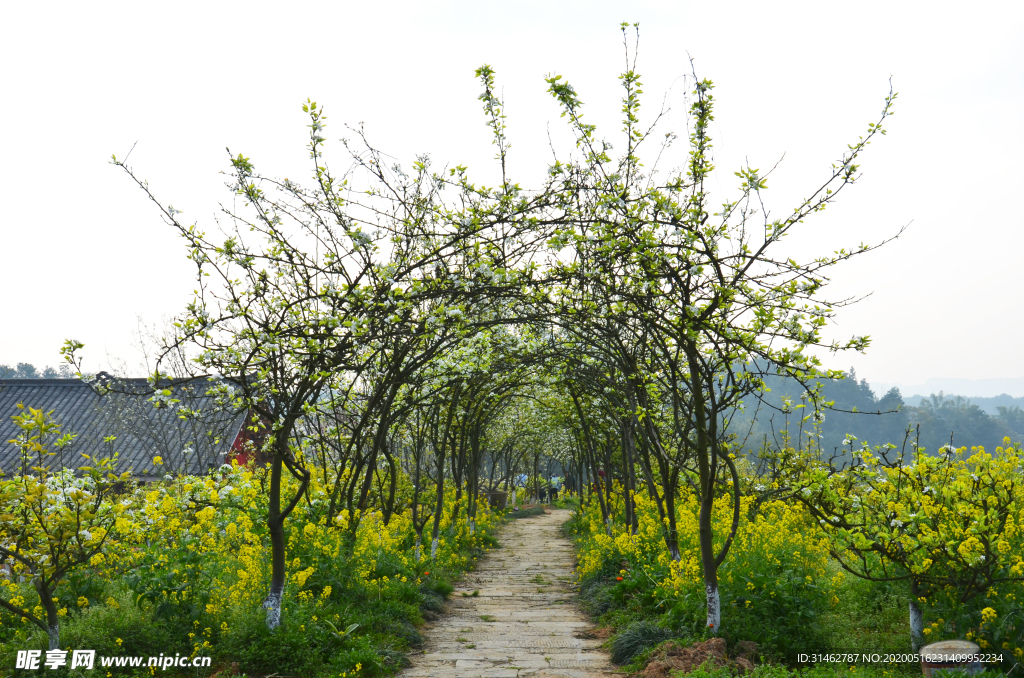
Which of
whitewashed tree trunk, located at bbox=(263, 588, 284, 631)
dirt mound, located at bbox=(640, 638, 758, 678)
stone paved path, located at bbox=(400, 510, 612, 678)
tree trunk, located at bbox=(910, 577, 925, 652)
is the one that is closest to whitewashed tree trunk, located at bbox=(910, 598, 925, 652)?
tree trunk, located at bbox=(910, 577, 925, 652)

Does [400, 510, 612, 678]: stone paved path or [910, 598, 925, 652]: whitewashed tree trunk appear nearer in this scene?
[910, 598, 925, 652]: whitewashed tree trunk

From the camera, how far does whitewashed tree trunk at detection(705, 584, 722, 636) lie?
5.34 metres

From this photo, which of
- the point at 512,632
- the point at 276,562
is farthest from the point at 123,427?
the point at 512,632

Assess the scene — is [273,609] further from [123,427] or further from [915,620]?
[123,427]

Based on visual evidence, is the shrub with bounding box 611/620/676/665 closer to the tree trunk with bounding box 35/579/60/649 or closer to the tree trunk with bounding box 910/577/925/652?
the tree trunk with bounding box 910/577/925/652

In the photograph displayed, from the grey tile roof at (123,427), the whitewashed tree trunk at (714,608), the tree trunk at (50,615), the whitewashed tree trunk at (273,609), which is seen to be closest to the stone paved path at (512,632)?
the whitewashed tree trunk at (714,608)

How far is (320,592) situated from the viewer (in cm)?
634

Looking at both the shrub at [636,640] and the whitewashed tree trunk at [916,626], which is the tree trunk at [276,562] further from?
the whitewashed tree trunk at [916,626]

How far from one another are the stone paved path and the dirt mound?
50 cm

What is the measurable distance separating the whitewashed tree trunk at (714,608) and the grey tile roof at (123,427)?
377 inches

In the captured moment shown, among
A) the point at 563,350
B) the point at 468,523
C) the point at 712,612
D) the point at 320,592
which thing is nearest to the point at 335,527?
the point at 320,592

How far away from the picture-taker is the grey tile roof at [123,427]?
14.0 metres

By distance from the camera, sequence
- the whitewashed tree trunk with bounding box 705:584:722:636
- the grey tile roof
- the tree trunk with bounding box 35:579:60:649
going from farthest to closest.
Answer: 1. the grey tile roof
2. the whitewashed tree trunk with bounding box 705:584:722:636
3. the tree trunk with bounding box 35:579:60:649

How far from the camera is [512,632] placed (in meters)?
6.77
